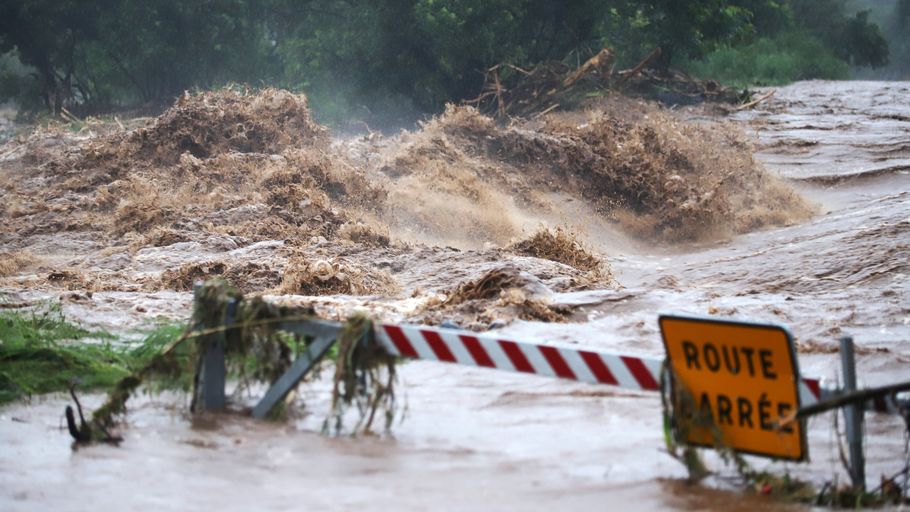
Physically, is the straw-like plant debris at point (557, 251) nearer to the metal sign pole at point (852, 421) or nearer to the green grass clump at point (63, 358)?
the green grass clump at point (63, 358)

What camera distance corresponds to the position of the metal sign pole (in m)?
4.34

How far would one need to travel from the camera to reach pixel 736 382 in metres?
4.64

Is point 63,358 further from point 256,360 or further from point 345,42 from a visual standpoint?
point 345,42

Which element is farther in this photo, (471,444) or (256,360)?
(256,360)

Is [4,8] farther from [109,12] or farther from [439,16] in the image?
[439,16]

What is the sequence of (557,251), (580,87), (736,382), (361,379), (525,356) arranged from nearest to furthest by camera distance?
1. (736,382)
2. (525,356)
3. (361,379)
4. (557,251)
5. (580,87)

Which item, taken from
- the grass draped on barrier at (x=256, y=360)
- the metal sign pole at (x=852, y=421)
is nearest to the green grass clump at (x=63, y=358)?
the grass draped on barrier at (x=256, y=360)

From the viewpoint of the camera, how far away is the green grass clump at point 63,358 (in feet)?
22.5

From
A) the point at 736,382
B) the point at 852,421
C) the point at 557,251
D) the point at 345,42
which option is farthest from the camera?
the point at 345,42

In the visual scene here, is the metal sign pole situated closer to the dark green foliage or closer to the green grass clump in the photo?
the green grass clump

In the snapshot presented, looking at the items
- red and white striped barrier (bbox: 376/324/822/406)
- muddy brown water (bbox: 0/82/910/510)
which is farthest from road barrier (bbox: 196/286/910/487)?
muddy brown water (bbox: 0/82/910/510)

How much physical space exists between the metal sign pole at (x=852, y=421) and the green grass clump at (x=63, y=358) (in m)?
4.23

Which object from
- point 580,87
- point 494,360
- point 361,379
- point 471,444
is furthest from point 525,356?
point 580,87

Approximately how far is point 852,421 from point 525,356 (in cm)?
142
